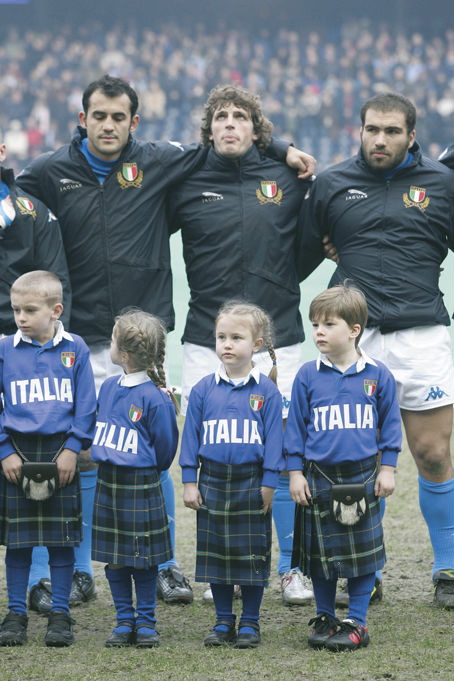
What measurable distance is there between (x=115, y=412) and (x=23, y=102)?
17.2 meters

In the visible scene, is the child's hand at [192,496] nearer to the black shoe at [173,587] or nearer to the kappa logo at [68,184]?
the black shoe at [173,587]

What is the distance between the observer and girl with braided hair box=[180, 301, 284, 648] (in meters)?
3.08

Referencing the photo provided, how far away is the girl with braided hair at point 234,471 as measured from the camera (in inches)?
121

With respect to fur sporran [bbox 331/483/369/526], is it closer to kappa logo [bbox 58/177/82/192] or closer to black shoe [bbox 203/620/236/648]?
black shoe [bbox 203/620/236/648]

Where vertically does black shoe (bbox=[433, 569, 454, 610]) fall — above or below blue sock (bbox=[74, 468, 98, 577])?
below

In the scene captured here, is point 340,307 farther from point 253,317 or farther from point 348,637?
point 348,637

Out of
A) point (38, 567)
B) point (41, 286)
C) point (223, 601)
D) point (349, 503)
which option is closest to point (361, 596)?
point (349, 503)

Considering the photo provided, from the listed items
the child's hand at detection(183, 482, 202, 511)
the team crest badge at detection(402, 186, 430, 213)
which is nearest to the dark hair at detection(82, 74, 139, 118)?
the team crest badge at detection(402, 186, 430, 213)

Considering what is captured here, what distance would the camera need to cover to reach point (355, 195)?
3.68 metres

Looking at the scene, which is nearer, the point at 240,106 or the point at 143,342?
the point at 143,342

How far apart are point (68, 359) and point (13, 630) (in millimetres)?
912

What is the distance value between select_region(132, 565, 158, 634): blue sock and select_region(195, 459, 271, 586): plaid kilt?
0.55ft

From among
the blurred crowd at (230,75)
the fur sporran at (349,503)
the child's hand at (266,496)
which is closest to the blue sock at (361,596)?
the fur sporran at (349,503)

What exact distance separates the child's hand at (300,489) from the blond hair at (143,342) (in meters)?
0.54
